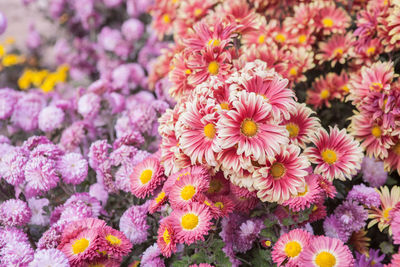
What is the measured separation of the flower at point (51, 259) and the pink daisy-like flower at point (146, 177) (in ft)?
1.09

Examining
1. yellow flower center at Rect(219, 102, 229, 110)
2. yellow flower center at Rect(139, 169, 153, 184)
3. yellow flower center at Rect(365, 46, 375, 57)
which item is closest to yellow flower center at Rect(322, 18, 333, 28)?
yellow flower center at Rect(365, 46, 375, 57)

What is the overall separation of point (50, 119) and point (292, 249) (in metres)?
1.33

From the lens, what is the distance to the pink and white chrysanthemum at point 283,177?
1113mm

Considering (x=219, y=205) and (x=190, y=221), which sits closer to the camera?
(x=190, y=221)

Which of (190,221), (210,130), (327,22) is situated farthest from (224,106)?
(327,22)

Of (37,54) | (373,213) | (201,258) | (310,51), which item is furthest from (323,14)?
(37,54)

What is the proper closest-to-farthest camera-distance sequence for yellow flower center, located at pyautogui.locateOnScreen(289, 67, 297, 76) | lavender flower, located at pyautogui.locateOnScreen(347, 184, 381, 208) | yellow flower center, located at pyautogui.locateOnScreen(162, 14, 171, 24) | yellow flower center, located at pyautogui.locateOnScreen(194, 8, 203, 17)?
lavender flower, located at pyautogui.locateOnScreen(347, 184, 381, 208), yellow flower center, located at pyautogui.locateOnScreen(289, 67, 297, 76), yellow flower center, located at pyautogui.locateOnScreen(194, 8, 203, 17), yellow flower center, located at pyautogui.locateOnScreen(162, 14, 171, 24)

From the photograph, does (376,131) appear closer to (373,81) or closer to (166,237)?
(373,81)

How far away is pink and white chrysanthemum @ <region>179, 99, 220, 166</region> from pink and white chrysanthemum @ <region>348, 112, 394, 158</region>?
2.24 feet

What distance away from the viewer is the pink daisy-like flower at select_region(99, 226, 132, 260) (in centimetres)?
110

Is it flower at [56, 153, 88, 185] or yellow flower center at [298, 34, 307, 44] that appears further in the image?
yellow flower center at [298, 34, 307, 44]

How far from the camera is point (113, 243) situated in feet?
3.75

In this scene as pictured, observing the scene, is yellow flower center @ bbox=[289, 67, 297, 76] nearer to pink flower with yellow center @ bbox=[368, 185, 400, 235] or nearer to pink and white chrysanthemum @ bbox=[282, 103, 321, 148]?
pink and white chrysanthemum @ bbox=[282, 103, 321, 148]

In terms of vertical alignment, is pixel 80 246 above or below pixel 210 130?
below
